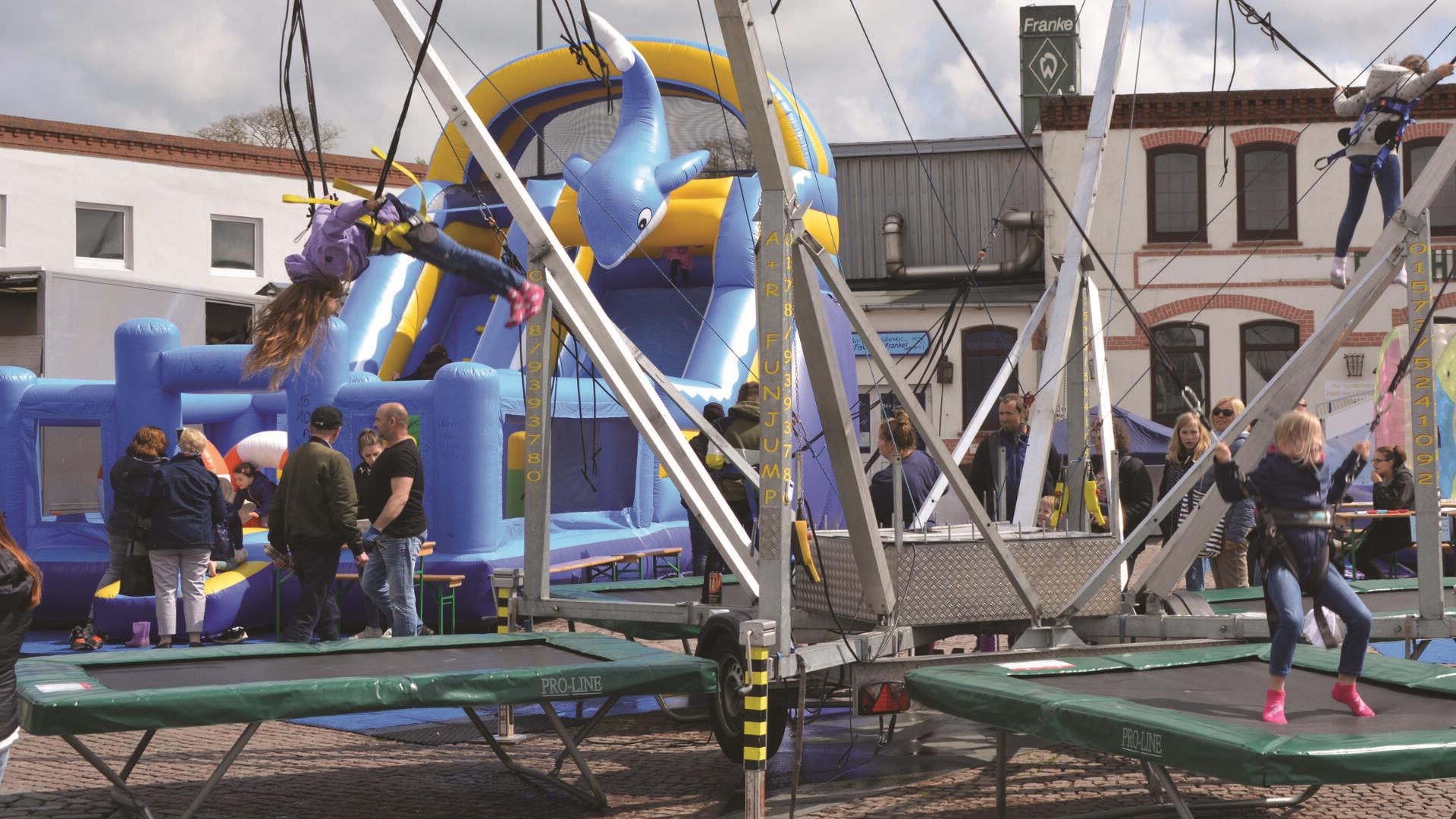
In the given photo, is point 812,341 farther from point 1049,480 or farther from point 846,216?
point 846,216

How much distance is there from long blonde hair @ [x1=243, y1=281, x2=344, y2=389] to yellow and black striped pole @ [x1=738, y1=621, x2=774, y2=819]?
2400 mm

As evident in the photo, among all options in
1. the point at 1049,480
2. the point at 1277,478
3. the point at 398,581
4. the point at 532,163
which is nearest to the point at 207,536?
the point at 398,581

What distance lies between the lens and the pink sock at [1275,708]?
548cm

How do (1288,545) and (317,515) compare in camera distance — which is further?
(317,515)

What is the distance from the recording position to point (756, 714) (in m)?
6.12

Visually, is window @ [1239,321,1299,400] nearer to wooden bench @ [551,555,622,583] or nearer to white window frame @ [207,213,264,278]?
wooden bench @ [551,555,622,583]

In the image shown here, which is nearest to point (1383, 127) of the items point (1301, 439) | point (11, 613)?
point (1301, 439)

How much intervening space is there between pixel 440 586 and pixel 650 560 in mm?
3416

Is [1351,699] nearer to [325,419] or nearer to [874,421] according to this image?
[325,419]

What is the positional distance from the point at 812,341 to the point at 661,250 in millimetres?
11574

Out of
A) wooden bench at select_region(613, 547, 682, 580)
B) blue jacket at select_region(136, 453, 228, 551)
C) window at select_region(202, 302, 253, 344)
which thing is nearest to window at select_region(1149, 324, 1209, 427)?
wooden bench at select_region(613, 547, 682, 580)

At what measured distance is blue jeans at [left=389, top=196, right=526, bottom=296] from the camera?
712 centimetres

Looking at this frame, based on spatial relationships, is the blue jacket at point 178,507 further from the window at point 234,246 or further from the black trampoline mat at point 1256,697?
the window at point 234,246

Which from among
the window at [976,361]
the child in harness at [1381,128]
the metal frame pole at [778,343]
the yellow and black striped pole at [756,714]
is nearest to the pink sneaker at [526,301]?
the metal frame pole at [778,343]
